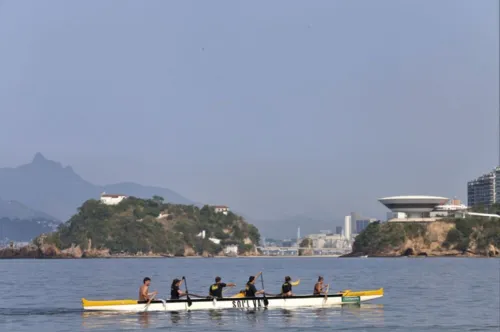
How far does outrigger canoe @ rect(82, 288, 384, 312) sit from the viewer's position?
6316 cm

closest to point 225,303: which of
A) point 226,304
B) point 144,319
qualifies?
point 226,304

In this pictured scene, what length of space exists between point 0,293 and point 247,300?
38858mm

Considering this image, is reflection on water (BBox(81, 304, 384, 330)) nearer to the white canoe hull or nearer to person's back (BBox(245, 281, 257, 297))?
the white canoe hull

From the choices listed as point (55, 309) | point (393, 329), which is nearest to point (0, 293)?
point (55, 309)

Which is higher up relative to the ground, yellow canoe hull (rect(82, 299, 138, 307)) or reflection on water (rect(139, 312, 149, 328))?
yellow canoe hull (rect(82, 299, 138, 307))

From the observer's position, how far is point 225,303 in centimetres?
6450

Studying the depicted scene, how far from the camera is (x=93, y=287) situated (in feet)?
357

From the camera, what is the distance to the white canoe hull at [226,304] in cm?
6316

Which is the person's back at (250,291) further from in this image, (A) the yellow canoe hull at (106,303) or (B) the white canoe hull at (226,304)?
(A) the yellow canoe hull at (106,303)

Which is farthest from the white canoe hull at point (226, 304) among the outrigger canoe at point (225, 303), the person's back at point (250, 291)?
the person's back at point (250, 291)

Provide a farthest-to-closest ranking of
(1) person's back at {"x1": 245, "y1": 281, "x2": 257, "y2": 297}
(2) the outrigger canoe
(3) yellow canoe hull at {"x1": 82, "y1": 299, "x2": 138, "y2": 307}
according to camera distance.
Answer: (1) person's back at {"x1": 245, "y1": 281, "x2": 257, "y2": 297}, (3) yellow canoe hull at {"x1": 82, "y1": 299, "x2": 138, "y2": 307}, (2) the outrigger canoe

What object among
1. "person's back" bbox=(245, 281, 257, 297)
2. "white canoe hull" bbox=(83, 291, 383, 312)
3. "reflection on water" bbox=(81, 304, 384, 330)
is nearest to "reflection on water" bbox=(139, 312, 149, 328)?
"reflection on water" bbox=(81, 304, 384, 330)

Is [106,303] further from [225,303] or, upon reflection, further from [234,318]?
[234,318]

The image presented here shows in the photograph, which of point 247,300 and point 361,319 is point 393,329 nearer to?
point 361,319
